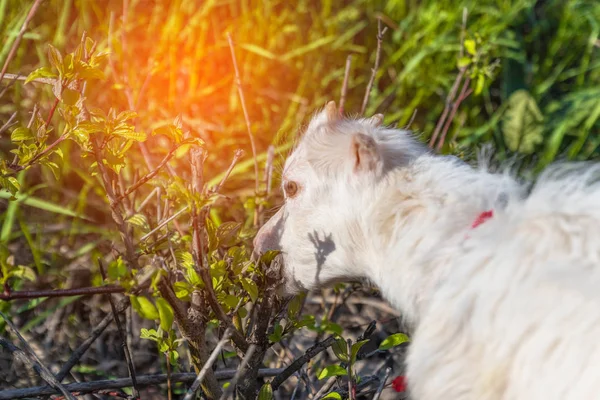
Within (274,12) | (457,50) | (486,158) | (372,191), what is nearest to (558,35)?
(457,50)

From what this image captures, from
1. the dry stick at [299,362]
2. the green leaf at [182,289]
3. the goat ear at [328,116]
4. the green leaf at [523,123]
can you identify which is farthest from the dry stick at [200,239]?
the green leaf at [523,123]

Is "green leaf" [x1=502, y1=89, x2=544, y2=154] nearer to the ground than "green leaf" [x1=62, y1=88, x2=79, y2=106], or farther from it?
nearer to the ground

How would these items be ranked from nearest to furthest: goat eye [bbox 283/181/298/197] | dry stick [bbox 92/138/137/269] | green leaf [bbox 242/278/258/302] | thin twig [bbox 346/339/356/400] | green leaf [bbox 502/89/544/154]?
dry stick [bbox 92/138/137/269]
green leaf [bbox 242/278/258/302]
thin twig [bbox 346/339/356/400]
goat eye [bbox 283/181/298/197]
green leaf [bbox 502/89/544/154]

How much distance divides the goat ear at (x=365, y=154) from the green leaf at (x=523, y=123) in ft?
6.95

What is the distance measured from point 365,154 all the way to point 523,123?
7.43ft

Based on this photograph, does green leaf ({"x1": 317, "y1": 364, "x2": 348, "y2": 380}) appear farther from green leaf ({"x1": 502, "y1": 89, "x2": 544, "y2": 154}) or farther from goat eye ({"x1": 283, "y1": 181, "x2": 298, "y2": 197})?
green leaf ({"x1": 502, "y1": 89, "x2": 544, "y2": 154})

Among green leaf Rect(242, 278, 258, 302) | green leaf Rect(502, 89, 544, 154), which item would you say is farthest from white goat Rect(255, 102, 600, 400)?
green leaf Rect(502, 89, 544, 154)

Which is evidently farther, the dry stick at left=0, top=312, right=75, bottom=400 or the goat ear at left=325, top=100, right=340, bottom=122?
the goat ear at left=325, top=100, right=340, bottom=122

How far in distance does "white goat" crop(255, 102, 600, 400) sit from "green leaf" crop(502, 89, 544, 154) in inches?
74.9

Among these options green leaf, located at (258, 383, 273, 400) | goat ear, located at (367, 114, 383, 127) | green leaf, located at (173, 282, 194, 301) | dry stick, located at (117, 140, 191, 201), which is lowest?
green leaf, located at (258, 383, 273, 400)

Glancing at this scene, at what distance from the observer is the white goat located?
137cm

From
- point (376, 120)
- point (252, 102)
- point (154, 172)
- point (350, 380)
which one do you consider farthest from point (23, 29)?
point (252, 102)

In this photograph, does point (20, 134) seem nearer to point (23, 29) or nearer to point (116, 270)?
point (23, 29)

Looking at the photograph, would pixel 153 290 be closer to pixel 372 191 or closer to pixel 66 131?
pixel 66 131
